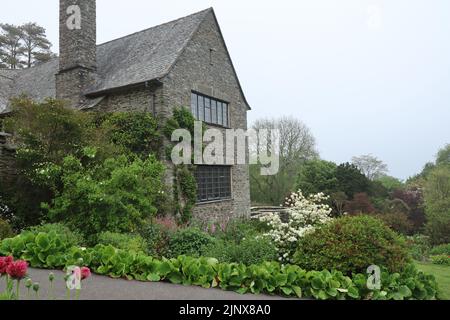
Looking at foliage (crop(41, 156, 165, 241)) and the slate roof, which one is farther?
the slate roof

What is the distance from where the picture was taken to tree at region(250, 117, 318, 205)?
1193 inches

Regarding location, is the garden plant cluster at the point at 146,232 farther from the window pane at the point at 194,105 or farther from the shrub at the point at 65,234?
the window pane at the point at 194,105

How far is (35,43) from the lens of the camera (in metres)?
37.8

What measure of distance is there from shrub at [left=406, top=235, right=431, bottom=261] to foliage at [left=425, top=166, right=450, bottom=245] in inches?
25.3

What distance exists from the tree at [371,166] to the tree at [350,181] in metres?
18.7

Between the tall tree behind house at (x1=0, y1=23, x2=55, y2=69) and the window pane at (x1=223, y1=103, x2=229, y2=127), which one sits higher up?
the tall tree behind house at (x1=0, y1=23, x2=55, y2=69)

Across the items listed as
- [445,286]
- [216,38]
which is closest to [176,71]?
[216,38]

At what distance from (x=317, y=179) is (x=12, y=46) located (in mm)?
33804

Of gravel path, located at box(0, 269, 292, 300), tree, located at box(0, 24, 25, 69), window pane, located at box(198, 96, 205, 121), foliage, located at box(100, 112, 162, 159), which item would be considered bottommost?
gravel path, located at box(0, 269, 292, 300)

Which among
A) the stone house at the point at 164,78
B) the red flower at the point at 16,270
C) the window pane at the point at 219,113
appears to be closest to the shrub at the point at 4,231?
the red flower at the point at 16,270

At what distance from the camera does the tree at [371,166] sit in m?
44.4

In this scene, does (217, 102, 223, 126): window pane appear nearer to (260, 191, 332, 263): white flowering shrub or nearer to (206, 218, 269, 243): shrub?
(206, 218, 269, 243): shrub

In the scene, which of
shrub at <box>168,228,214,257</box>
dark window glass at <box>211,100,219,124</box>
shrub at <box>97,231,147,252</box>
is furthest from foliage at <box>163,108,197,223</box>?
shrub at <box>97,231,147,252</box>

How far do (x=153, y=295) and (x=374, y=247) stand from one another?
4074 millimetres
